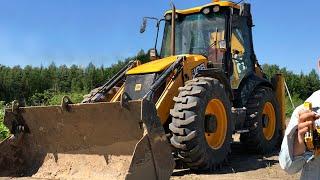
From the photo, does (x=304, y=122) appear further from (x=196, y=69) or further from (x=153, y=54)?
(x=153, y=54)

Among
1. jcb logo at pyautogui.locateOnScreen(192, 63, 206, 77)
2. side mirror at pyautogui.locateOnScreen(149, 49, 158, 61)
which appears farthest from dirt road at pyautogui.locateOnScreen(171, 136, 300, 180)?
side mirror at pyautogui.locateOnScreen(149, 49, 158, 61)

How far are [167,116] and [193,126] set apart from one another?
733 mm

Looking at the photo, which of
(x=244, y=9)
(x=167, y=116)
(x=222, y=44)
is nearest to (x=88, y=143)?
(x=167, y=116)

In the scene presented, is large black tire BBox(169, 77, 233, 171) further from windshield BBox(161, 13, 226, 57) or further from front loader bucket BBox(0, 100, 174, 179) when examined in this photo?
windshield BBox(161, 13, 226, 57)

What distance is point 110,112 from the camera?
20.8 feet

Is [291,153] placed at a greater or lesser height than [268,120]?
greater

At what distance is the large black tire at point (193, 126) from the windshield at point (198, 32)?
1.45 m

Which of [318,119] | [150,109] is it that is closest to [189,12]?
[150,109]

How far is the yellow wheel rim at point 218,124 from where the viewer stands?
7738mm

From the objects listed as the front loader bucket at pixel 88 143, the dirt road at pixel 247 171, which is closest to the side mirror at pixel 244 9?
the dirt road at pixel 247 171

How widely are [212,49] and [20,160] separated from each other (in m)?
3.76

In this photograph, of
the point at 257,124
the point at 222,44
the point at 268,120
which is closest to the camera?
the point at 222,44

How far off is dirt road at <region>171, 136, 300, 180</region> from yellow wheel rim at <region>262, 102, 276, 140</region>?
0.58 meters

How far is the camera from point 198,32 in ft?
29.7
